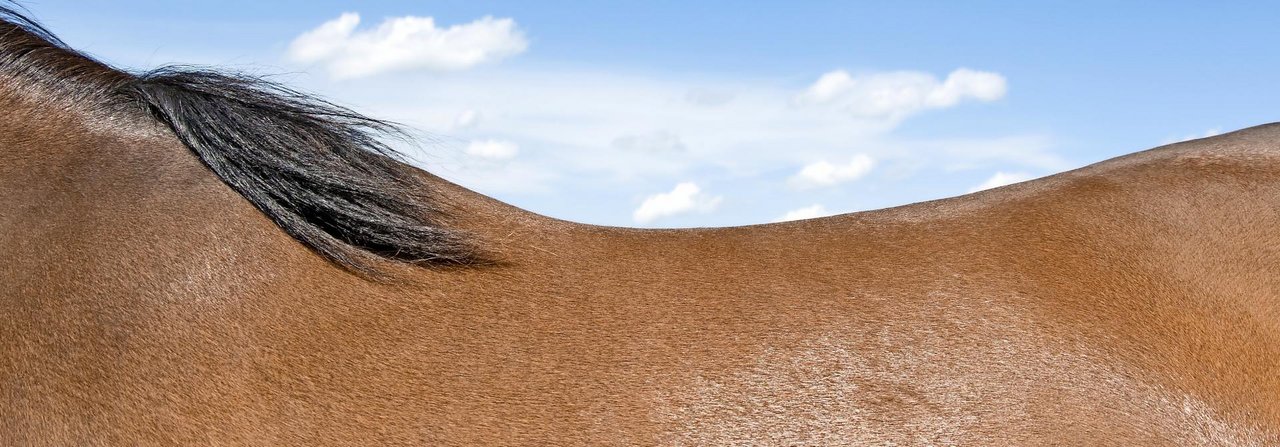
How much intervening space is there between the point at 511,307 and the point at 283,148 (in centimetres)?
81

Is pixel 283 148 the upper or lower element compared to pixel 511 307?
upper

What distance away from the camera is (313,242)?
2590 mm

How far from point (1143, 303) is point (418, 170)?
2.14m

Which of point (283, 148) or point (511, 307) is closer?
point (511, 307)

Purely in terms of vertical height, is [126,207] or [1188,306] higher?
[126,207]

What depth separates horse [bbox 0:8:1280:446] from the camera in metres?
2.34

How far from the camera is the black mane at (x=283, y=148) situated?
8.68ft

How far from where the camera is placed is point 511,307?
99.7 inches

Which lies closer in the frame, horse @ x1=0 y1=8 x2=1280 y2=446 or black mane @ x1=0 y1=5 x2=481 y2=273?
horse @ x1=0 y1=8 x2=1280 y2=446

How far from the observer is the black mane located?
2.65 meters

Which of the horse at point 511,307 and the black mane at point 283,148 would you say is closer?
the horse at point 511,307

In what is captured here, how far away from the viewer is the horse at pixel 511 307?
2.34 m

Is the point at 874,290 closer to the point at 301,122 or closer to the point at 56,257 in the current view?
the point at 301,122

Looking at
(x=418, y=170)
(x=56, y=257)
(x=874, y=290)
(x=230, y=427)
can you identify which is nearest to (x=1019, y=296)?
(x=874, y=290)
